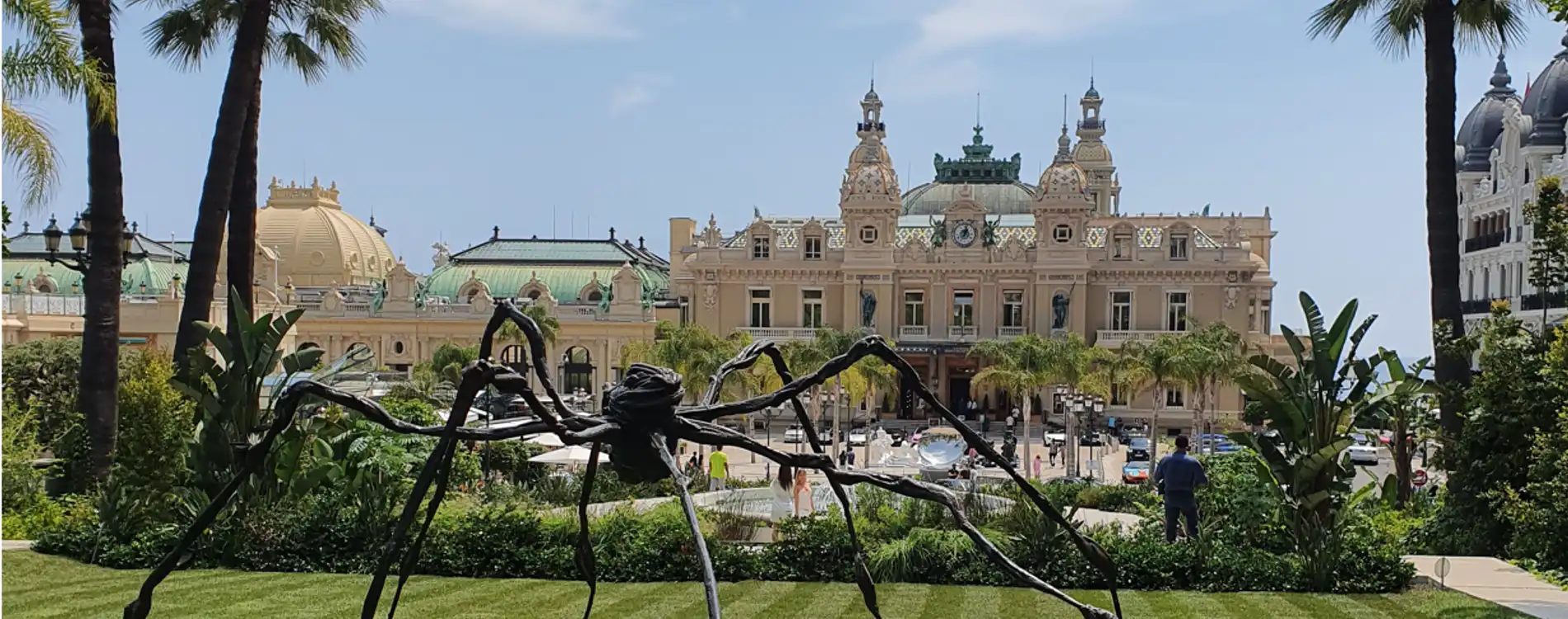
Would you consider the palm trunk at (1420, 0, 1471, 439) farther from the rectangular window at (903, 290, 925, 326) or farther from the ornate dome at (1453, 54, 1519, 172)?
the rectangular window at (903, 290, 925, 326)

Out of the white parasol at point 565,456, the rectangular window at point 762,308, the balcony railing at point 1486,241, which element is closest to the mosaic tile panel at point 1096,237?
the rectangular window at point 762,308

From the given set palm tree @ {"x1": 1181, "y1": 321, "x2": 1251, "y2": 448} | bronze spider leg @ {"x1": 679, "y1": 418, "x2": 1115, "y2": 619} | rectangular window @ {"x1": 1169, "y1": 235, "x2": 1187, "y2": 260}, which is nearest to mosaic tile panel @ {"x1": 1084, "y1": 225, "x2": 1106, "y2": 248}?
rectangular window @ {"x1": 1169, "y1": 235, "x2": 1187, "y2": 260}

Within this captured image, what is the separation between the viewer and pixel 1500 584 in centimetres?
1402

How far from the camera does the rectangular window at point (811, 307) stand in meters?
63.8

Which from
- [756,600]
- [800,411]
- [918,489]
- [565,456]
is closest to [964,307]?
[565,456]

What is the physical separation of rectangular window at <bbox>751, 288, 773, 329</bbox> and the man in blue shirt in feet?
159

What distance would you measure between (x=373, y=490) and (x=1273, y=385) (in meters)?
11.1

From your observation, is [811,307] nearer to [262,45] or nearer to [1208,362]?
[1208,362]

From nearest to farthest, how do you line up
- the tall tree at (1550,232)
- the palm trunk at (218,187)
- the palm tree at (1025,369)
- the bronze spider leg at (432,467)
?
the bronze spider leg at (432,467)
the tall tree at (1550,232)
the palm trunk at (218,187)
the palm tree at (1025,369)

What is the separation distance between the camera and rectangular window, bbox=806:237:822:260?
63812mm

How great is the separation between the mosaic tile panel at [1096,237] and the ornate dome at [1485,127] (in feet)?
50.9

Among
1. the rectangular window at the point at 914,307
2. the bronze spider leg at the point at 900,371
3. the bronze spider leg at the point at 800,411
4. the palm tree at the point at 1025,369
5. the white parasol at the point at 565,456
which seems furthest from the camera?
the rectangular window at the point at 914,307

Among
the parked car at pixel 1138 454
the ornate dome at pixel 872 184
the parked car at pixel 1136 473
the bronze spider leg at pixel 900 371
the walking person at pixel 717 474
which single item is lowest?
the parked car at pixel 1138 454

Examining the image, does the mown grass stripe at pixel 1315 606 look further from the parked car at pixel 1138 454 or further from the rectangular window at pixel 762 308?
the rectangular window at pixel 762 308
